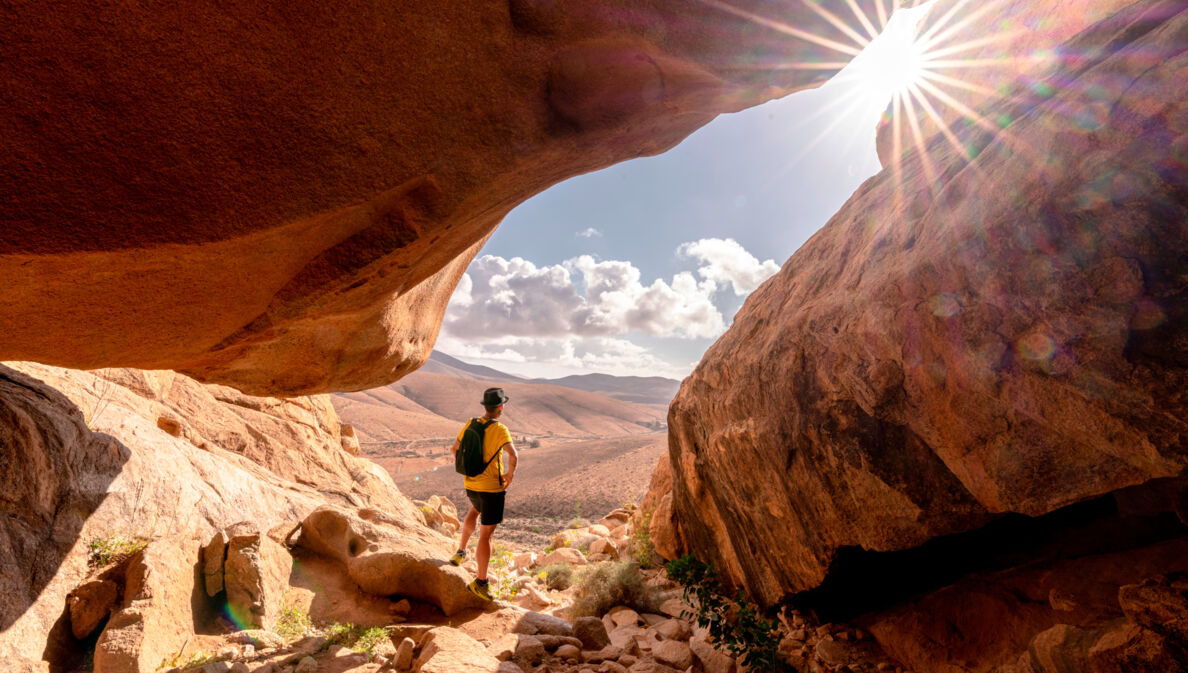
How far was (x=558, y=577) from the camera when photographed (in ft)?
26.6

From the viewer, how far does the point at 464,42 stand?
2.61 metres

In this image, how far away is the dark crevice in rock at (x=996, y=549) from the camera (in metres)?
2.86

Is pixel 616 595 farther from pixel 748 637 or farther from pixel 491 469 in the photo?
pixel 748 637

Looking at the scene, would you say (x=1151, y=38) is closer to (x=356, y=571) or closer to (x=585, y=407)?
(x=356, y=571)

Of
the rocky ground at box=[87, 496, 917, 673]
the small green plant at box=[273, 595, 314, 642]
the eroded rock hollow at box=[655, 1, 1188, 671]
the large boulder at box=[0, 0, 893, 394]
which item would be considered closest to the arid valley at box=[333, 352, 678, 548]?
the rocky ground at box=[87, 496, 917, 673]

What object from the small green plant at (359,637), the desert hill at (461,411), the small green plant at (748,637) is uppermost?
the desert hill at (461,411)

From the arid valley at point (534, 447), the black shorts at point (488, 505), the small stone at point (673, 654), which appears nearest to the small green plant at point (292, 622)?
the black shorts at point (488, 505)

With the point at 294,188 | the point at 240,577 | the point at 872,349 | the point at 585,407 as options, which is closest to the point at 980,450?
the point at 872,349

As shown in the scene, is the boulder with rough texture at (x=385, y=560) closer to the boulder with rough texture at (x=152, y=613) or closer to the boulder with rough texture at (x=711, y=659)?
the boulder with rough texture at (x=152, y=613)

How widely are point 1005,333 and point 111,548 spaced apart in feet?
21.4

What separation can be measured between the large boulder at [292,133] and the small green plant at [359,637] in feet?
8.73

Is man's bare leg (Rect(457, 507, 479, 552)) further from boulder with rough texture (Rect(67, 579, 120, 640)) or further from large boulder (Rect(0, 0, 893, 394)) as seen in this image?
large boulder (Rect(0, 0, 893, 394))

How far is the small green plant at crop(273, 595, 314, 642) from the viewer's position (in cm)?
436

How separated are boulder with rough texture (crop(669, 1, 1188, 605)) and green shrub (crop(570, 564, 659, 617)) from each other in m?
2.91
